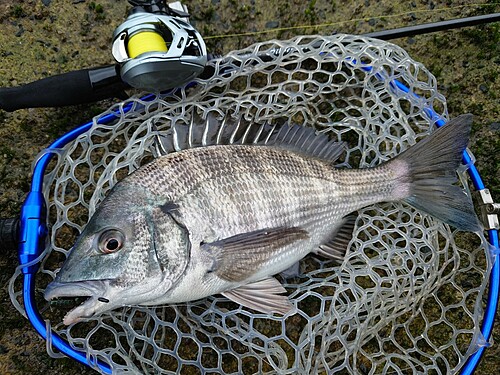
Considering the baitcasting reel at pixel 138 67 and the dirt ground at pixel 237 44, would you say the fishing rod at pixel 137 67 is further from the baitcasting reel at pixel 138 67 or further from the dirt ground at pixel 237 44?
the dirt ground at pixel 237 44

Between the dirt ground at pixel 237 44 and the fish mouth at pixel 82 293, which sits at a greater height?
the dirt ground at pixel 237 44

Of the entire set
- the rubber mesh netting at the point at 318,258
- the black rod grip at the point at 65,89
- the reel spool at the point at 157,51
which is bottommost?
the rubber mesh netting at the point at 318,258

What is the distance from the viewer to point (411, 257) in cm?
194

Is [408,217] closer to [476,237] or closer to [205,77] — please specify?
[476,237]

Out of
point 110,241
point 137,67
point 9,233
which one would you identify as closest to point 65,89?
point 137,67

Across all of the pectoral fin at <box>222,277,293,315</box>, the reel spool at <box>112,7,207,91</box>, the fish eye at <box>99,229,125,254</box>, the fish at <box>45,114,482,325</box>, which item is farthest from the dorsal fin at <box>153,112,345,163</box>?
the pectoral fin at <box>222,277,293,315</box>

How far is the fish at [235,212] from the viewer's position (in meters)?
1.50

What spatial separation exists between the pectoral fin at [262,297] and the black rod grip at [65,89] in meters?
1.02

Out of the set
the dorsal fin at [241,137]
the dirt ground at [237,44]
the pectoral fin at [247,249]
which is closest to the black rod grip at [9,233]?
the dirt ground at [237,44]

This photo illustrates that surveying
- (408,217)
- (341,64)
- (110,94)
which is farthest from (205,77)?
(408,217)

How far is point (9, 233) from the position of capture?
5.72 ft

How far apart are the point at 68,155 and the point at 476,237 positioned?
2.02 meters

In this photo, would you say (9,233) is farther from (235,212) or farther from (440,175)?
(440,175)

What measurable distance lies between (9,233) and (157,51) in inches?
37.2
